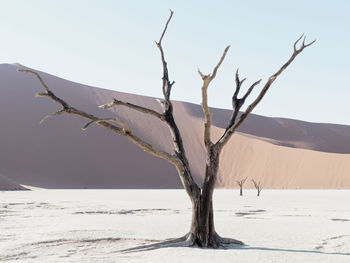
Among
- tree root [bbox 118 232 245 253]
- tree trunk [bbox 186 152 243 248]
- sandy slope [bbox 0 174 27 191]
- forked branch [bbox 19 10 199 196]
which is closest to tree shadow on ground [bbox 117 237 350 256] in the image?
tree root [bbox 118 232 245 253]

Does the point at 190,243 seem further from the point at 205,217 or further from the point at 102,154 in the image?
the point at 102,154

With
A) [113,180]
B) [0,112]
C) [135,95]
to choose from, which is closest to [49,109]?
[0,112]

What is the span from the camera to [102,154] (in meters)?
63.8

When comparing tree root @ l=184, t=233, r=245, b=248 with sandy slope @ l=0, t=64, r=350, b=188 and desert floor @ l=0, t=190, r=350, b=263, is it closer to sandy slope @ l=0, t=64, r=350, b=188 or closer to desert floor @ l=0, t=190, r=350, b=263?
desert floor @ l=0, t=190, r=350, b=263

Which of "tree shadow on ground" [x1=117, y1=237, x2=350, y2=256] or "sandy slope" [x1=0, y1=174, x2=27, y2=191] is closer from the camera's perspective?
"tree shadow on ground" [x1=117, y1=237, x2=350, y2=256]

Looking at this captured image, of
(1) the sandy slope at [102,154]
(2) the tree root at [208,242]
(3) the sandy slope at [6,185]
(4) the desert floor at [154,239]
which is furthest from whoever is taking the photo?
(1) the sandy slope at [102,154]

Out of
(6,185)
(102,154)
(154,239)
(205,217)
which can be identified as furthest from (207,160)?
(102,154)

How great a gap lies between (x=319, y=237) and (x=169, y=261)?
4685 mm

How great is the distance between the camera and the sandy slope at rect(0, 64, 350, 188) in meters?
57.6

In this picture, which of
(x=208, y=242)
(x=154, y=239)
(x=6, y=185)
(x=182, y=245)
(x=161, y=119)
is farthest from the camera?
(x=6, y=185)

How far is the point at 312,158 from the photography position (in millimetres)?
63000

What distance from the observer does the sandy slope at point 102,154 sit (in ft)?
189

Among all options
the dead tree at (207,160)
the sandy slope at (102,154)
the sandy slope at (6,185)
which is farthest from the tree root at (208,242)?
the sandy slope at (102,154)

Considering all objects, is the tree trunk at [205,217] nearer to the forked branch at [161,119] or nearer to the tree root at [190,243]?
the tree root at [190,243]
